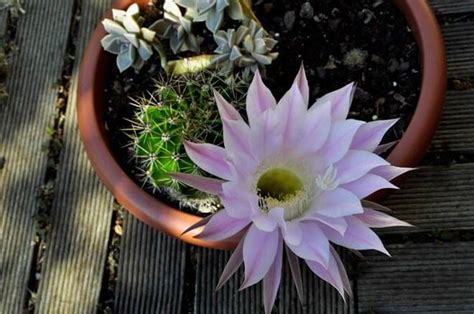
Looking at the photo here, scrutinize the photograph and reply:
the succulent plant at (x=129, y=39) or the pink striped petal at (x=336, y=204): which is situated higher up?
the succulent plant at (x=129, y=39)

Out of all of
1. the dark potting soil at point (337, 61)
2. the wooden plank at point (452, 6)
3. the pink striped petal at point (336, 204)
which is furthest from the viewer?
the wooden plank at point (452, 6)

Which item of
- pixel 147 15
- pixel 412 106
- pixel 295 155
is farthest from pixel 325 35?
pixel 295 155

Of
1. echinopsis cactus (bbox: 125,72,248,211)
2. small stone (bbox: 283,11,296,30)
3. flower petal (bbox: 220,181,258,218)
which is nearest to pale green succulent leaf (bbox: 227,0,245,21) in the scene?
echinopsis cactus (bbox: 125,72,248,211)

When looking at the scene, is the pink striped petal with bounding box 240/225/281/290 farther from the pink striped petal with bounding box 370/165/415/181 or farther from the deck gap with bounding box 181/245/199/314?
the deck gap with bounding box 181/245/199/314

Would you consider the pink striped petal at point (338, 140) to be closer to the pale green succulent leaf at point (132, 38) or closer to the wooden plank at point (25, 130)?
the pale green succulent leaf at point (132, 38)

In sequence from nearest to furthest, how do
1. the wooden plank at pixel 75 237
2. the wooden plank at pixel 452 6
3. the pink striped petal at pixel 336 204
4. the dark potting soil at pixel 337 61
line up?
the pink striped petal at pixel 336 204
the dark potting soil at pixel 337 61
the wooden plank at pixel 75 237
the wooden plank at pixel 452 6

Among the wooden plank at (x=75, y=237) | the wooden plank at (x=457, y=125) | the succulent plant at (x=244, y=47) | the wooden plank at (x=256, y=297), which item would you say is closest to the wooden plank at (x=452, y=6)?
the wooden plank at (x=457, y=125)

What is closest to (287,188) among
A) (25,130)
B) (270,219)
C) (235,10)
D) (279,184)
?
(279,184)

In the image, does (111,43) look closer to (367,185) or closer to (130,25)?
(130,25)
